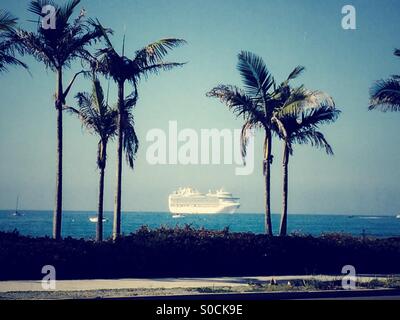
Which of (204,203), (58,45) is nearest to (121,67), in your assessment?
(58,45)

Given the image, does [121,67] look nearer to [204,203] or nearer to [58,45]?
[58,45]

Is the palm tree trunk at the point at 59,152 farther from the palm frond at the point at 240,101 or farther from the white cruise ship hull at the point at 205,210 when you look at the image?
the white cruise ship hull at the point at 205,210

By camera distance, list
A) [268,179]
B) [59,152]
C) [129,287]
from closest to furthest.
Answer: [129,287], [59,152], [268,179]

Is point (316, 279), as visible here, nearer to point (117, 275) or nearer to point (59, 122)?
point (117, 275)

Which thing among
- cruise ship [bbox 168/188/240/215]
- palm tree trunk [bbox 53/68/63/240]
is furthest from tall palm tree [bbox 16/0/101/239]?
cruise ship [bbox 168/188/240/215]

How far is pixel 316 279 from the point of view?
604 inches

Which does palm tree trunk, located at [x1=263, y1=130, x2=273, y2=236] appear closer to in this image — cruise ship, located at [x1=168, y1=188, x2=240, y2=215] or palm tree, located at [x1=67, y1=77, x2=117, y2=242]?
palm tree, located at [x1=67, y1=77, x2=117, y2=242]

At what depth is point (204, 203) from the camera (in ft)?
513

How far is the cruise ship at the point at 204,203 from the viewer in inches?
6132

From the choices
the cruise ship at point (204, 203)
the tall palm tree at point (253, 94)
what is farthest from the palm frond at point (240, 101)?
the cruise ship at point (204, 203)

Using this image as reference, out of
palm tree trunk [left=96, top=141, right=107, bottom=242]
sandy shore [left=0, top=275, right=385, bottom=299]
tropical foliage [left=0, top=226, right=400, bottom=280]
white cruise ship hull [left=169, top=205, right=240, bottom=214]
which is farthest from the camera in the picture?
white cruise ship hull [left=169, top=205, right=240, bottom=214]

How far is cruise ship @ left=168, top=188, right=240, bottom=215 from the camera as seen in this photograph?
15575 centimetres

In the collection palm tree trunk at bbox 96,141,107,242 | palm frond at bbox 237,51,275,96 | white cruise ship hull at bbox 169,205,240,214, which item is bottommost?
white cruise ship hull at bbox 169,205,240,214
